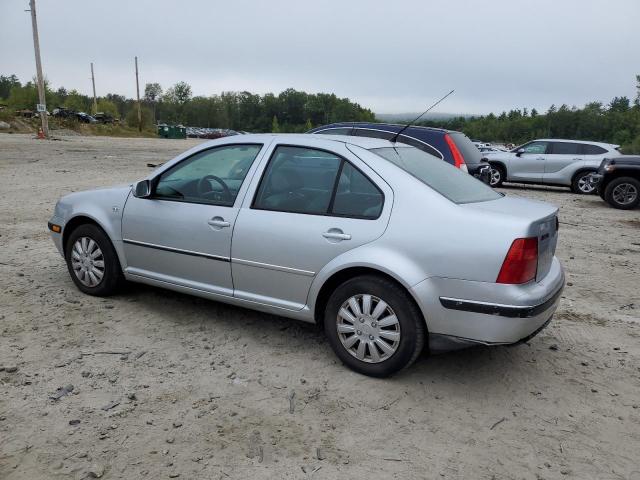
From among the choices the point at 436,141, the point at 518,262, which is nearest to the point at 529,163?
the point at 436,141

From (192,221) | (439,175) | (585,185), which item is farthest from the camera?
(585,185)

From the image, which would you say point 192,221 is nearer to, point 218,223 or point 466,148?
point 218,223

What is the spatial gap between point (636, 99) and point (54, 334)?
6634 centimetres

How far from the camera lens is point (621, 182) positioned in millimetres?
12203

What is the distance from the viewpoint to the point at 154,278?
4.56m

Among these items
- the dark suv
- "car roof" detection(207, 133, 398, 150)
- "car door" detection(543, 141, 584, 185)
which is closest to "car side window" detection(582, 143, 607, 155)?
"car door" detection(543, 141, 584, 185)

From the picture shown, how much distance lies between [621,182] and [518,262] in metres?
10.6

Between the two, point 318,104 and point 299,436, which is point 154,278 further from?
point 318,104

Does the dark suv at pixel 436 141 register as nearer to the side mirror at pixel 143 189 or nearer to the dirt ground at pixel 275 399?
the dirt ground at pixel 275 399

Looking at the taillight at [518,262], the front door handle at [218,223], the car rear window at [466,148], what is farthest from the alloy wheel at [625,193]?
the front door handle at [218,223]

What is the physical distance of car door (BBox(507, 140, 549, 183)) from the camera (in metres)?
16.0

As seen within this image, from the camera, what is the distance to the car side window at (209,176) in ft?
14.0

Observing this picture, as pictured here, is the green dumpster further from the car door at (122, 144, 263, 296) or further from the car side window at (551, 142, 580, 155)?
the car door at (122, 144, 263, 296)

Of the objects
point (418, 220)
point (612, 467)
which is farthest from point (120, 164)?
point (612, 467)
